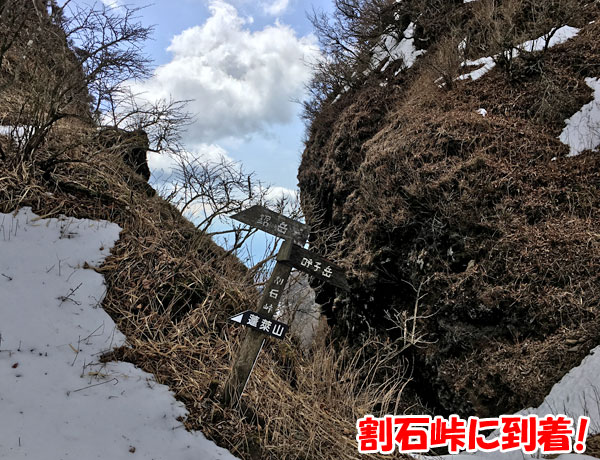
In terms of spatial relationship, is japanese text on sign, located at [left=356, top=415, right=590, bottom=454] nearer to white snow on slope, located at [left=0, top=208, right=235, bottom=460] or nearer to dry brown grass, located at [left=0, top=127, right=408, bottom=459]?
dry brown grass, located at [left=0, top=127, right=408, bottom=459]

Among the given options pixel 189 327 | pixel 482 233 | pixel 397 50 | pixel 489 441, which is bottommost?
pixel 489 441

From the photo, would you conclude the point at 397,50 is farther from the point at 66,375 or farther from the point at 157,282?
the point at 66,375

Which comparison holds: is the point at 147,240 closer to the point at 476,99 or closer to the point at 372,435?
the point at 372,435

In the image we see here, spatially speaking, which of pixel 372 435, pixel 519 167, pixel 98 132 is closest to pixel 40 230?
pixel 98 132

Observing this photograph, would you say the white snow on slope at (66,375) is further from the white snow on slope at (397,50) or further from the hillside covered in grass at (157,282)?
the white snow on slope at (397,50)

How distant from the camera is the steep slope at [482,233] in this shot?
5566 millimetres

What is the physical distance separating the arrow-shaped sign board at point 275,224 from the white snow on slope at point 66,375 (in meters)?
1.76

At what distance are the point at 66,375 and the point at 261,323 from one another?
5.59 feet

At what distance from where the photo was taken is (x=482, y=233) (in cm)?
659

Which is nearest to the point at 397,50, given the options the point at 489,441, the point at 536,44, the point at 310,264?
the point at 536,44

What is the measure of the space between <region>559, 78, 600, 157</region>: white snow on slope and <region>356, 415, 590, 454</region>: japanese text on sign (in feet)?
15.3

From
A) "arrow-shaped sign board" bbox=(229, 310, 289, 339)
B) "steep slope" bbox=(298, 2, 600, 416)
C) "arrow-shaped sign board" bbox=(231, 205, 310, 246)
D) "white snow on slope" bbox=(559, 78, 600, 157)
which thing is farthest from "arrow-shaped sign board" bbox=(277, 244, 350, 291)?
"white snow on slope" bbox=(559, 78, 600, 157)

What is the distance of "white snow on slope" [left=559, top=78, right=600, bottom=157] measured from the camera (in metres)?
6.75

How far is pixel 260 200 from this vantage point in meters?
7.54
